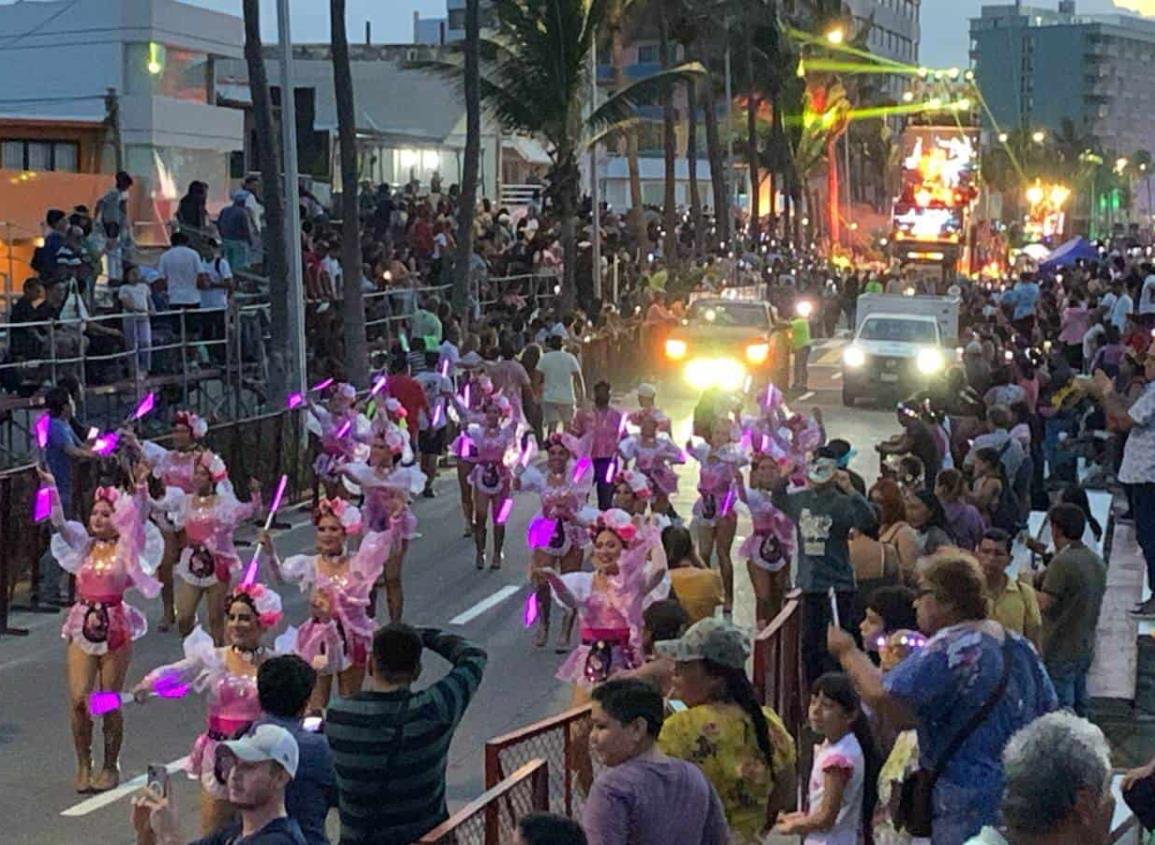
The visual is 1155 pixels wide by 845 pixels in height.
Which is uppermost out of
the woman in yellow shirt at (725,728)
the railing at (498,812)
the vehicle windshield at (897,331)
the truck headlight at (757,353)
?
the woman in yellow shirt at (725,728)

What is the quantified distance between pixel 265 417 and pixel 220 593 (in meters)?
7.10

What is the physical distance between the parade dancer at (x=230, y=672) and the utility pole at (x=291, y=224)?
1469cm

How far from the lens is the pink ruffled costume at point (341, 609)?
11.4 m

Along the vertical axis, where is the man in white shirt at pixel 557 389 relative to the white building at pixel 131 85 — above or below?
below

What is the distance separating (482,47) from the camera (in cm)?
3666

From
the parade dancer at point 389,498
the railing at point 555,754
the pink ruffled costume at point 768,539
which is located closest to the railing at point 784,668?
the railing at point 555,754

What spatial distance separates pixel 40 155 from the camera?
108 ft

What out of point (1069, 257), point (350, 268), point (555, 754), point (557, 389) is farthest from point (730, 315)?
point (555, 754)

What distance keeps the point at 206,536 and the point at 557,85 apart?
74.2 ft

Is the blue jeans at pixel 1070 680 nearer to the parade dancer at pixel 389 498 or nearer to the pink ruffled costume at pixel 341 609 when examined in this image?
the pink ruffled costume at pixel 341 609

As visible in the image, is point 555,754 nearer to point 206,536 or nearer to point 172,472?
point 206,536

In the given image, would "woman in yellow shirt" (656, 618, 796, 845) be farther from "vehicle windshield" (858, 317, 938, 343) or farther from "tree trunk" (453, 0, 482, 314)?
"vehicle windshield" (858, 317, 938, 343)

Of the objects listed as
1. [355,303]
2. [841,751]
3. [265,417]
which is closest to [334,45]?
[355,303]

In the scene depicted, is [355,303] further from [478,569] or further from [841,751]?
[841,751]
